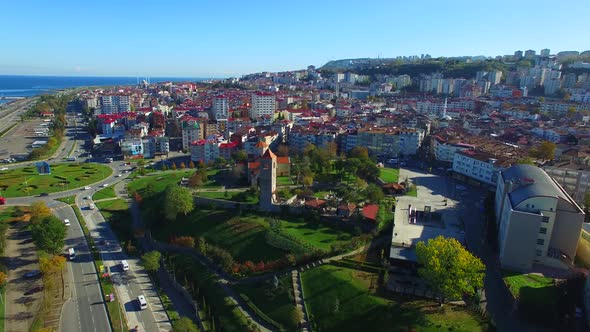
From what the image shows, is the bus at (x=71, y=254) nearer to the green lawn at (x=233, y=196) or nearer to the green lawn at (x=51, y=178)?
the green lawn at (x=233, y=196)

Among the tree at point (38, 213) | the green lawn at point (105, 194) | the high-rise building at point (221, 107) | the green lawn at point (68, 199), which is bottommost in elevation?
the green lawn at point (68, 199)

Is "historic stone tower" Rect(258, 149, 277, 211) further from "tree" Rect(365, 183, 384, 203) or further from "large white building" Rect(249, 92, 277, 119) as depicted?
"large white building" Rect(249, 92, 277, 119)

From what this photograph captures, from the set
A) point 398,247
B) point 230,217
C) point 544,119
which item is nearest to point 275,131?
point 230,217

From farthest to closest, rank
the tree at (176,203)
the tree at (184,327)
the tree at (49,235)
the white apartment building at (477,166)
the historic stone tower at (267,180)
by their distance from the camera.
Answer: the white apartment building at (477,166)
the tree at (176,203)
the historic stone tower at (267,180)
the tree at (49,235)
the tree at (184,327)

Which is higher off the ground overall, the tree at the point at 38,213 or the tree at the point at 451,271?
the tree at the point at 451,271

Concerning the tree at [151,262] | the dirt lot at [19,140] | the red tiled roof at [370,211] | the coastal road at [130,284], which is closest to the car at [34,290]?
the coastal road at [130,284]

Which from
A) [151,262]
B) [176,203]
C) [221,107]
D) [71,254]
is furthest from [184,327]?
[221,107]

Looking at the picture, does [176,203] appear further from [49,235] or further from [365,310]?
[365,310]

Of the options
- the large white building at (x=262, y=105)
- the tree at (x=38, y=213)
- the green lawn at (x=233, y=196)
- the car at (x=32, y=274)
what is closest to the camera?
the car at (x=32, y=274)

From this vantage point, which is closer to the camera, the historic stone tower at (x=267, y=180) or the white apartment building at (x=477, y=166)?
the historic stone tower at (x=267, y=180)

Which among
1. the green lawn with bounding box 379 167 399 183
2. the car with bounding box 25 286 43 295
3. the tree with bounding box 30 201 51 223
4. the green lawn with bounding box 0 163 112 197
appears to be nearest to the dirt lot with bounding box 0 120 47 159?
the green lawn with bounding box 0 163 112 197
